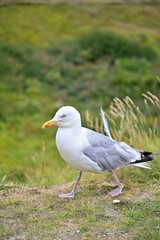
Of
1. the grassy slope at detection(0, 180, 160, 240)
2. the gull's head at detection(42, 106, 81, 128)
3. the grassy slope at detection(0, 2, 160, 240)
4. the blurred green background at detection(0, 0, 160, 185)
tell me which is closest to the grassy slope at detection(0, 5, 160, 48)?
the blurred green background at detection(0, 0, 160, 185)

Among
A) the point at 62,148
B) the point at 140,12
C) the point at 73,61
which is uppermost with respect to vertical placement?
the point at 62,148

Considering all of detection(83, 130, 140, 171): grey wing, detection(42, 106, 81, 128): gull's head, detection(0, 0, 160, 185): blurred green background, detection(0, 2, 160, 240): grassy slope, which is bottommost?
detection(0, 0, 160, 185): blurred green background

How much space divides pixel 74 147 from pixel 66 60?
8484mm

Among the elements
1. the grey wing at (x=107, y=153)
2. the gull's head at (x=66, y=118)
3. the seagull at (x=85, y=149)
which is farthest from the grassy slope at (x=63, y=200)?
the gull's head at (x=66, y=118)

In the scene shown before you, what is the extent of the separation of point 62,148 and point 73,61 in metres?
8.44

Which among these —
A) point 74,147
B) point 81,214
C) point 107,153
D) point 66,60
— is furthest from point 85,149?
point 66,60

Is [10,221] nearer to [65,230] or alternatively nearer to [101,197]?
[65,230]

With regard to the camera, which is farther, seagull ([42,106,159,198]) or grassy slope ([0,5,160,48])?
grassy slope ([0,5,160,48])

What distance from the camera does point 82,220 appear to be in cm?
368

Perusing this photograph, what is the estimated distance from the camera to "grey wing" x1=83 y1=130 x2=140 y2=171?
3962 mm

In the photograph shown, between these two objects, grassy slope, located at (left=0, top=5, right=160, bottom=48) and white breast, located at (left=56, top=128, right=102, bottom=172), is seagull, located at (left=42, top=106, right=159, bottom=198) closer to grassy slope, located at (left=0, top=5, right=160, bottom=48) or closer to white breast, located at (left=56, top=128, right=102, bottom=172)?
white breast, located at (left=56, top=128, right=102, bottom=172)

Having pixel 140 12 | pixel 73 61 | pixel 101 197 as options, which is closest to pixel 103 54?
pixel 73 61

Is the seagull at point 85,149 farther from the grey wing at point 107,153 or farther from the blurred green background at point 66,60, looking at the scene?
the blurred green background at point 66,60

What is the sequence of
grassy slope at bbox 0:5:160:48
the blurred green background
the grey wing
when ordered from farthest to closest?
grassy slope at bbox 0:5:160:48 < the blurred green background < the grey wing
